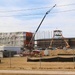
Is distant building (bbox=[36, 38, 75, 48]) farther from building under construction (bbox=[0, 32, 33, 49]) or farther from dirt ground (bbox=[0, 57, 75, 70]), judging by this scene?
dirt ground (bbox=[0, 57, 75, 70])

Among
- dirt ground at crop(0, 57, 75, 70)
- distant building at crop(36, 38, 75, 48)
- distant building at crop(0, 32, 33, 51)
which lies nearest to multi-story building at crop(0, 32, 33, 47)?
distant building at crop(0, 32, 33, 51)

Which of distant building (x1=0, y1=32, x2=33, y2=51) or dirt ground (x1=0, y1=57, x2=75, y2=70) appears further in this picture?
distant building (x1=0, y1=32, x2=33, y2=51)

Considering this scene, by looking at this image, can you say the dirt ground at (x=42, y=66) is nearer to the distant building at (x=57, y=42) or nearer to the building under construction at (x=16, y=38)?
the distant building at (x=57, y=42)

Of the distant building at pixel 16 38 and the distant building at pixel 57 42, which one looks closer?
the distant building at pixel 57 42

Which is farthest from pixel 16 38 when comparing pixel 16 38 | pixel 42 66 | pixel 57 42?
pixel 42 66

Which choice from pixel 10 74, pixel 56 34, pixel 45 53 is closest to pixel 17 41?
pixel 56 34

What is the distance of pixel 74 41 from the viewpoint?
158m

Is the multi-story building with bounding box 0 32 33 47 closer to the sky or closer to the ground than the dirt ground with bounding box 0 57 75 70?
closer to the sky

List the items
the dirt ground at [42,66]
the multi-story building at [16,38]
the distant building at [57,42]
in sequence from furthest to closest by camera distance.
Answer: the multi-story building at [16,38] → the distant building at [57,42] → the dirt ground at [42,66]

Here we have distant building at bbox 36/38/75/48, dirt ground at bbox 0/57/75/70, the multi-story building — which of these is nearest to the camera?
dirt ground at bbox 0/57/75/70

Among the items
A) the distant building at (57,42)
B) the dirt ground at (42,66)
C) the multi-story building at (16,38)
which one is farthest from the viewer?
the multi-story building at (16,38)

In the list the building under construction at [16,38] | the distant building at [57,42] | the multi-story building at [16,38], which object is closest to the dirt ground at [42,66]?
the distant building at [57,42]

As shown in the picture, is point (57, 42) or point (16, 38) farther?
point (16, 38)

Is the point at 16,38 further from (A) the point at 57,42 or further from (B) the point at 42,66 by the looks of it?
(B) the point at 42,66
